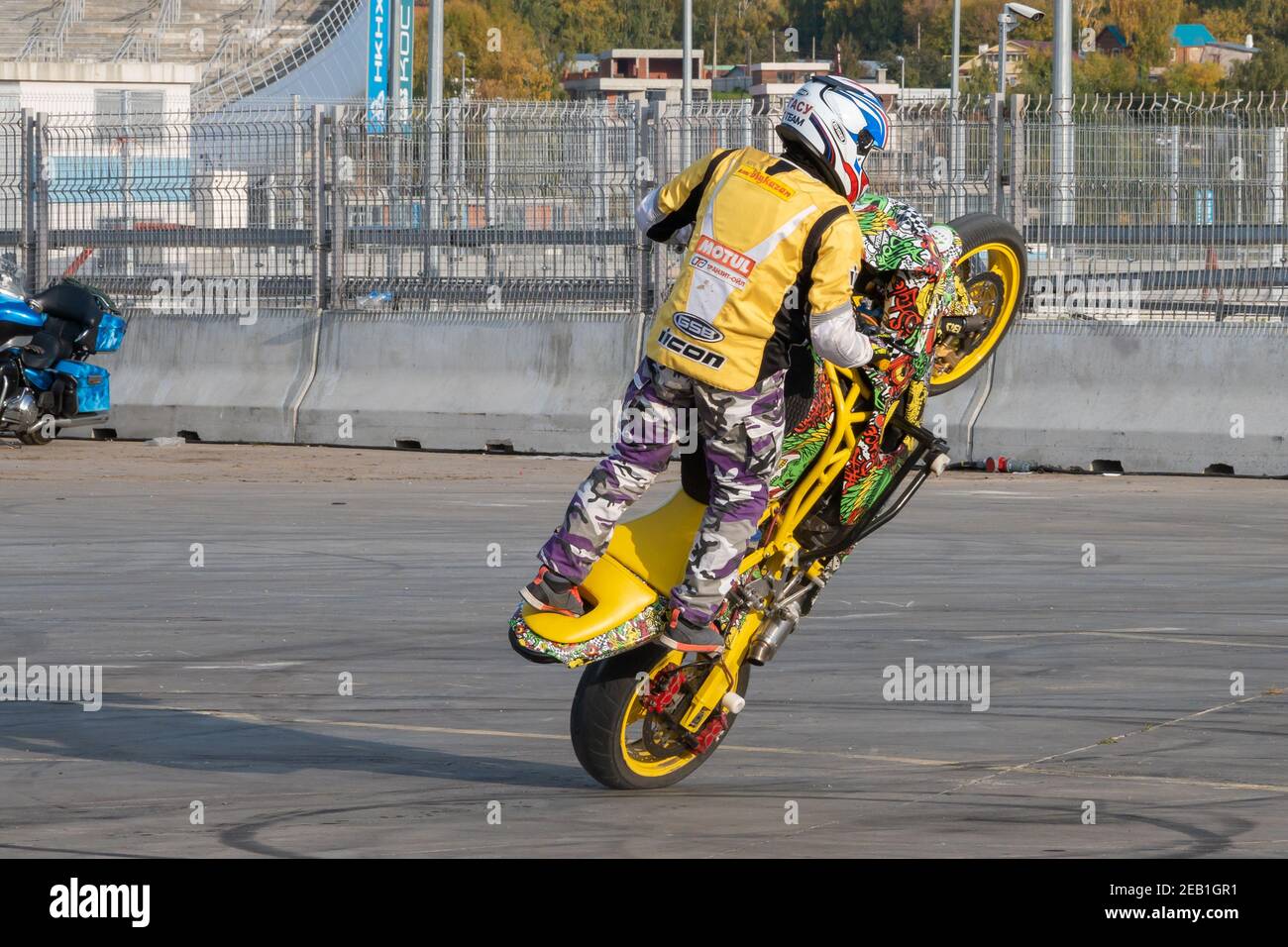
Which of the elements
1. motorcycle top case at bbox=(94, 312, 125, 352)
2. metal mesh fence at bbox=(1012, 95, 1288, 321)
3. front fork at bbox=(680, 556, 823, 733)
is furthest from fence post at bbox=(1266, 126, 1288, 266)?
front fork at bbox=(680, 556, 823, 733)

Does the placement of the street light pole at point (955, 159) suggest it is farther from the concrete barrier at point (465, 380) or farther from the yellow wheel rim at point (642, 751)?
the yellow wheel rim at point (642, 751)

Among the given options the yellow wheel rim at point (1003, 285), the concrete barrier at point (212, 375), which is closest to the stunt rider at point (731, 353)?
the yellow wheel rim at point (1003, 285)

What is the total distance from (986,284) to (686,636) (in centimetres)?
242

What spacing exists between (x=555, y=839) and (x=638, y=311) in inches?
454

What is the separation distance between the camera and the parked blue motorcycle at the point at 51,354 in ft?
55.8

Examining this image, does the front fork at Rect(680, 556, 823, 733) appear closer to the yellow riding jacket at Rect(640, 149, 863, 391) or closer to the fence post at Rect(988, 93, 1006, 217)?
the yellow riding jacket at Rect(640, 149, 863, 391)

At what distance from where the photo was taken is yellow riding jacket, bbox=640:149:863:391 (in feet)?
20.5

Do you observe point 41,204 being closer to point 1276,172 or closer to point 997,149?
point 997,149

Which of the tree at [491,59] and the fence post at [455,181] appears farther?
the tree at [491,59]

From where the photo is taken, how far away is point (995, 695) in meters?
8.09

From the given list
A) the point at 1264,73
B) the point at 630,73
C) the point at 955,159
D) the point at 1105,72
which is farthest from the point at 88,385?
the point at 630,73

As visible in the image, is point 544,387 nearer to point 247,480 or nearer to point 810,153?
point 247,480

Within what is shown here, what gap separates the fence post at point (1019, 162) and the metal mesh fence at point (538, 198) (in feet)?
0.06

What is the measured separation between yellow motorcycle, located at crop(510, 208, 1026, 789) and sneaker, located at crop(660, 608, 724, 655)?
0.14 feet
